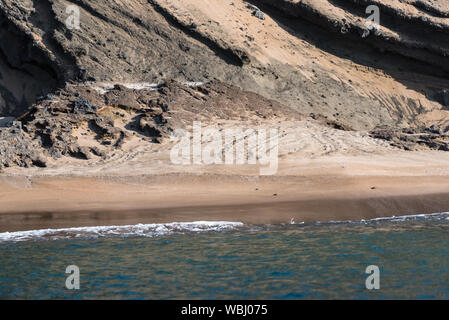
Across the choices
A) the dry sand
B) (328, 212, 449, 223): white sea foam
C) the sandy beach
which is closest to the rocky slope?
the dry sand

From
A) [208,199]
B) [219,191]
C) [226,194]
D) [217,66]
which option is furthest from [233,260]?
[217,66]

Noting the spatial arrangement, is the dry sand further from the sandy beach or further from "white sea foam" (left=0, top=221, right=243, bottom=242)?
"white sea foam" (left=0, top=221, right=243, bottom=242)

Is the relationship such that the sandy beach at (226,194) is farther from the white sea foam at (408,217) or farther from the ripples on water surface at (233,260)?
the ripples on water surface at (233,260)

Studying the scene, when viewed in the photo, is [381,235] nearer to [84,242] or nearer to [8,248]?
[84,242]

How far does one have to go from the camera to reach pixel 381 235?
9.04m

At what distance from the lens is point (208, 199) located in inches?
438

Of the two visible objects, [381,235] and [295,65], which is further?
[295,65]

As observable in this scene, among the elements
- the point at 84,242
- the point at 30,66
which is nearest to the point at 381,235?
the point at 84,242

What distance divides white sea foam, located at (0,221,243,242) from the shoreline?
0.19 m

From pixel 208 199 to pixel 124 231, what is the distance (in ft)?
6.69

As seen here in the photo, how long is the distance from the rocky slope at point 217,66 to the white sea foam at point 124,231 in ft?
11.7

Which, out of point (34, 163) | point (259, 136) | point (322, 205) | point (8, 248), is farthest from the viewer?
point (259, 136)

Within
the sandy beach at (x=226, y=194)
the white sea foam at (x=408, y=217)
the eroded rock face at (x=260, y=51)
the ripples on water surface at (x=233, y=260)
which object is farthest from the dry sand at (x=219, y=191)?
the eroded rock face at (x=260, y=51)

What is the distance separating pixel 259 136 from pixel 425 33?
28.4 ft
